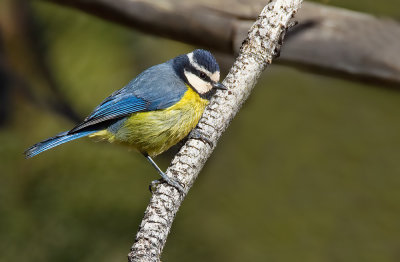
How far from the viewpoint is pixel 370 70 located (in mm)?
2510

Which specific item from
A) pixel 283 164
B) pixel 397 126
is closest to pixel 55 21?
pixel 283 164

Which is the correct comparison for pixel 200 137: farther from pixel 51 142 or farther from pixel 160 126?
pixel 51 142

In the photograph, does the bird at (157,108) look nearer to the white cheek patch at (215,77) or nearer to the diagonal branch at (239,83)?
the white cheek patch at (215,77)

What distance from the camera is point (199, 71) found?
215cm

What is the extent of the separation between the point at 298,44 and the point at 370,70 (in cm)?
33

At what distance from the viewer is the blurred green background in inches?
81.8

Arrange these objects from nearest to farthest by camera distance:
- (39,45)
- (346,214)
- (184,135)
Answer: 1. (184,135)
2. (39,45)
3. (346,214)

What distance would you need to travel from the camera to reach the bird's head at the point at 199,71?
6.80ft

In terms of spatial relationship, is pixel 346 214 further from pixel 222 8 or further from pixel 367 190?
pixel 222 8

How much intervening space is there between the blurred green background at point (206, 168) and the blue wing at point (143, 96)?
7.5 inches

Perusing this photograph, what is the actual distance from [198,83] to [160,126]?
8.5 inches

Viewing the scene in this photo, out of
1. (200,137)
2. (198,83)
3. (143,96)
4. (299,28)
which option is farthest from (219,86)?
(299,28)

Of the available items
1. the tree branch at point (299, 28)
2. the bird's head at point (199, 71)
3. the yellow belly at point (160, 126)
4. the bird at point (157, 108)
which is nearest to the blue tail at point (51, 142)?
the bird at point (157, 108)

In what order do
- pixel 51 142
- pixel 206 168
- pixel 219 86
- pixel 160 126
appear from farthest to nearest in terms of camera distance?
pixel 206 168, pixel 160 126, pixel 51 142, pixel 219 86
